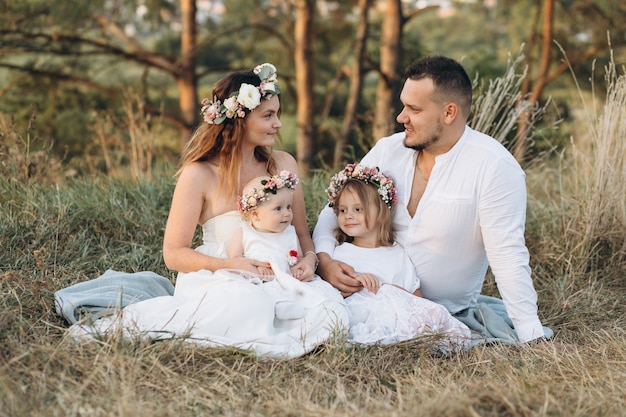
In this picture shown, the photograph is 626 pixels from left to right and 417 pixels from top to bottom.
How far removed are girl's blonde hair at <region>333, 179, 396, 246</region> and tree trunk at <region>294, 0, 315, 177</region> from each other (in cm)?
459

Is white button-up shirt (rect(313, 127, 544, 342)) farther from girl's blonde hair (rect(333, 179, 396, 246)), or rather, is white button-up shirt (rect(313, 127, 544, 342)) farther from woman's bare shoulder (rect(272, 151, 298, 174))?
woman's bare shoulder (rect(272, 151, 298, 174))

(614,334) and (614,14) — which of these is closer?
(614,334)

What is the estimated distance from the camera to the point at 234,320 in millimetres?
3158

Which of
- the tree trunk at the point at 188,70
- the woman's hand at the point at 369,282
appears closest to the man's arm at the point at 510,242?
the woman's hand at the point at 369,282

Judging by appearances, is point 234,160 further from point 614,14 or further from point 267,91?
point 614,14

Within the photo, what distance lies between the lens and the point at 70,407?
2594 millimetres

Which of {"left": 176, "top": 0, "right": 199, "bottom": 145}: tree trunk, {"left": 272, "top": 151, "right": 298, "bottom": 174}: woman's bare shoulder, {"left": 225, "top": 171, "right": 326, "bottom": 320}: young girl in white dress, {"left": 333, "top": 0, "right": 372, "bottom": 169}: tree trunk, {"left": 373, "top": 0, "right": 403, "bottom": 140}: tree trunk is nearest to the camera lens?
{"left": 225, "top": 171, "right": 326, "bottom": 320}: young girl in white dress

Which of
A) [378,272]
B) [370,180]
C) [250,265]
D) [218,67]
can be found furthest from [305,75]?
[250,265]

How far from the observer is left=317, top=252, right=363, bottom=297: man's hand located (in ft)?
11.7

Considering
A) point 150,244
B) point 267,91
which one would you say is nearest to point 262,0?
point 150,244

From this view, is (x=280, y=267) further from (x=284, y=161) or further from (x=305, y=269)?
(x=284, y=161)

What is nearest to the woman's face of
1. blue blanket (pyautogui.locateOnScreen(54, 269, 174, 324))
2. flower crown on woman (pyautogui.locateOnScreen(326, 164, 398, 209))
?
flower crown on woman (pyautogui.locateOnScreen(326, 164, 398, 209))

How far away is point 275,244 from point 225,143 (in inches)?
22.7

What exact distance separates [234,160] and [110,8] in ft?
21.0
